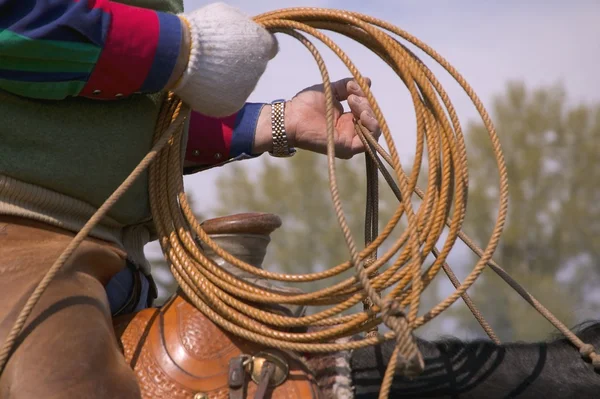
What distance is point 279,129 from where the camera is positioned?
2166mm

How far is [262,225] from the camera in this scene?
6.00 feet

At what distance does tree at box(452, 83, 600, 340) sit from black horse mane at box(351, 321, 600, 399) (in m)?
16.9

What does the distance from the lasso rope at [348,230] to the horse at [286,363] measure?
4cm

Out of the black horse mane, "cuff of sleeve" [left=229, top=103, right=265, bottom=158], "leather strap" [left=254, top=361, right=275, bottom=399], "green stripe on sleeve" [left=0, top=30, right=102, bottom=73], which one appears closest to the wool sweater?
"green stripe on sleeve" [left=0, top=30, right=102, bottom=73]

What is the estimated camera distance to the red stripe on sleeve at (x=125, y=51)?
1.64 m

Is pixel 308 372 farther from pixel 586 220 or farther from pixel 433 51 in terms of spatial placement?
pixel 586 220

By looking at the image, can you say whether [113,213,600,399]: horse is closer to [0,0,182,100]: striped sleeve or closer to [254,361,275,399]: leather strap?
[254,361,275,399]: leather strap

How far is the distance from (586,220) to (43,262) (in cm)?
1971

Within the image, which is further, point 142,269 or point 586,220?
point 586,220

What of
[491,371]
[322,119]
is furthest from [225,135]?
[491,371]

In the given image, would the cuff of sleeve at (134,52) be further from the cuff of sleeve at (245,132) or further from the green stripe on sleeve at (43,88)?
the cuff of sleeve at (245,132)

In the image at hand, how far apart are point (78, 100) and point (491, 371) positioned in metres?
0.96

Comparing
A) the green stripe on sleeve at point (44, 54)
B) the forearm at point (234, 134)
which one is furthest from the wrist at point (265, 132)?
the green stripe on sleeve at point (44, 54)

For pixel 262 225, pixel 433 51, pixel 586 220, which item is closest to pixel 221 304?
pixel 262 225
